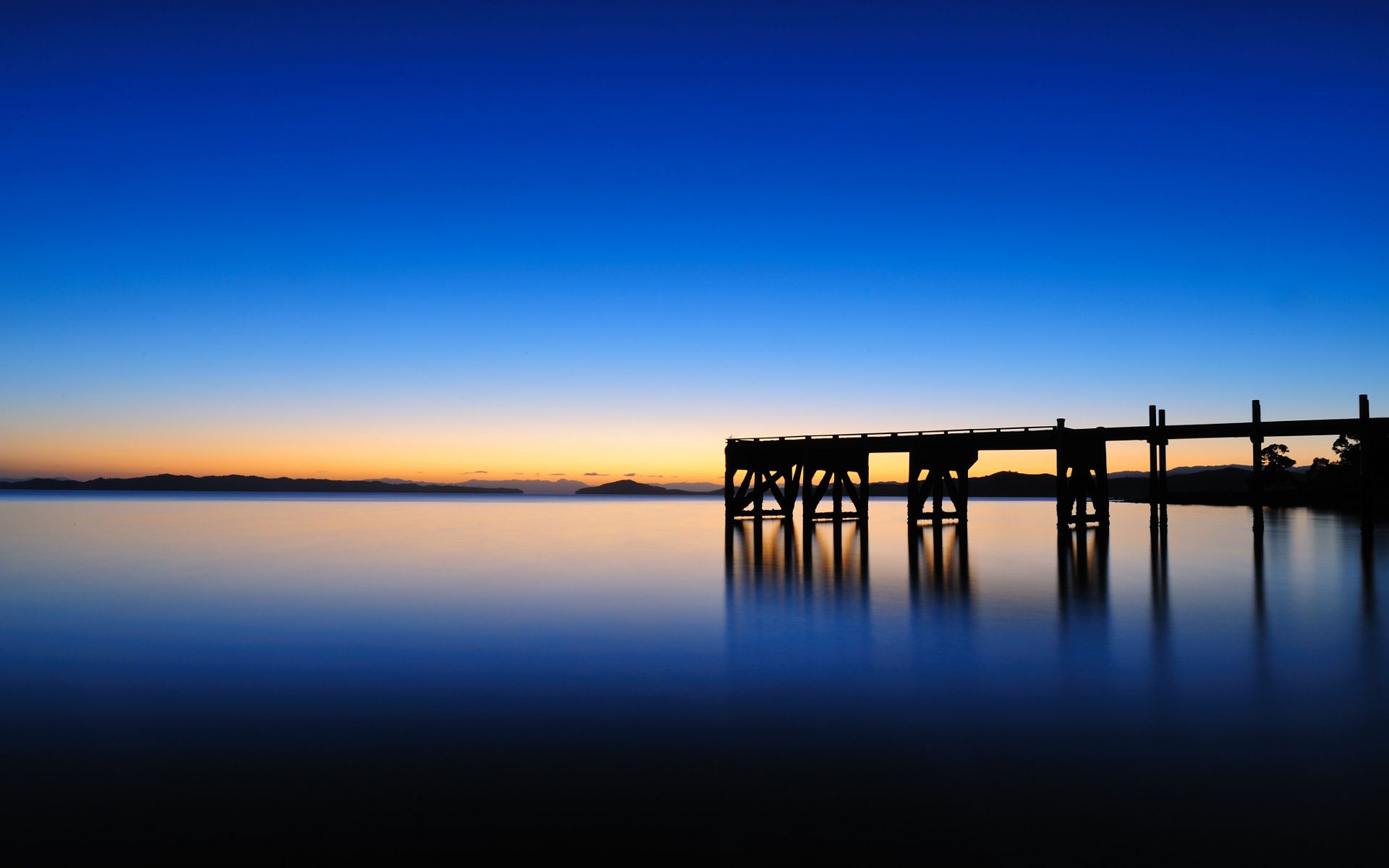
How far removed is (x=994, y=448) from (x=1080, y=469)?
3.67 meters

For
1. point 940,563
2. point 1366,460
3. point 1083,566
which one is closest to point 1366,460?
point 1366,460

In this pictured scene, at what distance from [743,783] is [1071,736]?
3.57 meters

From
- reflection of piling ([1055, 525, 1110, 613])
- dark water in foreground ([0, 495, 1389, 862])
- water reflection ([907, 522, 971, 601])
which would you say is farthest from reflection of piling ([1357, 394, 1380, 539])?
water reflection ([907, 522, 971, 601])

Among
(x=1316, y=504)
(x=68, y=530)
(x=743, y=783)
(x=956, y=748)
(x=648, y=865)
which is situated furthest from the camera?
(x=1316, y=504)

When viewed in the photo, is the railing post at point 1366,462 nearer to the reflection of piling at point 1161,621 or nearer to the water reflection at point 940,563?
the reflection of piling at point 1161,621

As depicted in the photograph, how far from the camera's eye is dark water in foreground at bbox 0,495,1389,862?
19.8ft

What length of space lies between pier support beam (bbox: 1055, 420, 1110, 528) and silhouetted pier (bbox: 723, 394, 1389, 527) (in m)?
0.04

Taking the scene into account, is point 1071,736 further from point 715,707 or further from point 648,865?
point 648,865

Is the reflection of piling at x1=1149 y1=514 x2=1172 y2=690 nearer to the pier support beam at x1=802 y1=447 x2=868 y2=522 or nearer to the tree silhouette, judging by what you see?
the pier support beam at x1=802 y1=447 x2=868 y2=522

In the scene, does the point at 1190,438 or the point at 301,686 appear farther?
the point at 1190,438

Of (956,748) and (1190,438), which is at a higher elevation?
(1190,438)

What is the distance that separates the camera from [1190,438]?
3350cm

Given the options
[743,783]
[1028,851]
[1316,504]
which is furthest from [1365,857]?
[1316,504]

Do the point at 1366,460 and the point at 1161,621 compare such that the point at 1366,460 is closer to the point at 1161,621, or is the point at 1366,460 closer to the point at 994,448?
the point at 994,448
